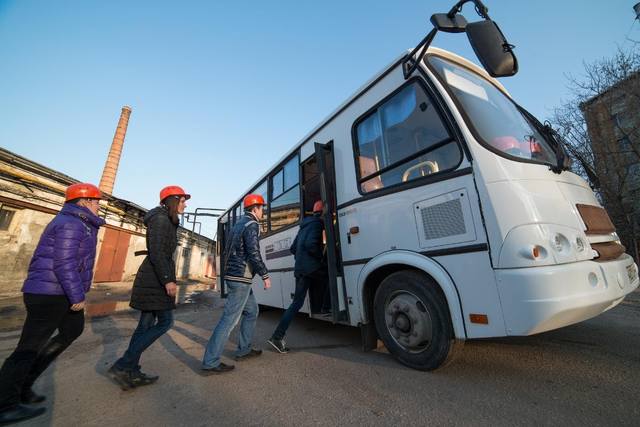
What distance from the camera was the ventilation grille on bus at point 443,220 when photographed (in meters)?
2.40

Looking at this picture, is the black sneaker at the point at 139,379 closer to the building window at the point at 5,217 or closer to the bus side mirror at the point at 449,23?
the bus side mirror at the point at 449,23

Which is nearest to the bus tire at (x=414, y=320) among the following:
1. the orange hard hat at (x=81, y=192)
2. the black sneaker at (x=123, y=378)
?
the black sneaker at (x=123, y=378)

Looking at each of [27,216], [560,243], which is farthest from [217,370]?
[27,216]

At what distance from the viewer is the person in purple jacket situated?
7.06 ft

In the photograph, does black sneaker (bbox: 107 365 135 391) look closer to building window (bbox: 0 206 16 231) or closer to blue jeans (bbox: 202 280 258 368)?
blue jeans (bbox: 202 280 258 368)

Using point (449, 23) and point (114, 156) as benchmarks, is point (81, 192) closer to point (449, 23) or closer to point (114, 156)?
point (449, 23)

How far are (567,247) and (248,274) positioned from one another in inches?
118

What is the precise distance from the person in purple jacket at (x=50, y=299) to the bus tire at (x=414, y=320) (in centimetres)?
278

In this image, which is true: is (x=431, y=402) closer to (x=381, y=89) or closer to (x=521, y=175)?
(x=521, y=175)

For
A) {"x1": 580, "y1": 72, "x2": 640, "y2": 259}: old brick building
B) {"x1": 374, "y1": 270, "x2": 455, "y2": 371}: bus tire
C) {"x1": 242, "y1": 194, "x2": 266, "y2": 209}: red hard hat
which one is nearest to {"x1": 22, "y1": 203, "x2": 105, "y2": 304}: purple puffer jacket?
{"x1": 242, "y1": 194, "x2": 266, "y2": 209}: red hard hat

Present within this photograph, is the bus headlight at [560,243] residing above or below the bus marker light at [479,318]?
above

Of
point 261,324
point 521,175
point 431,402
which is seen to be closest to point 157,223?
point 431,402

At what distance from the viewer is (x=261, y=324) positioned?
5.95 metres

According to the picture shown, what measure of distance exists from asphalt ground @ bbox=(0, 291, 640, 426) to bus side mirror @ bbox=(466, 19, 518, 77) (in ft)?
7.65
